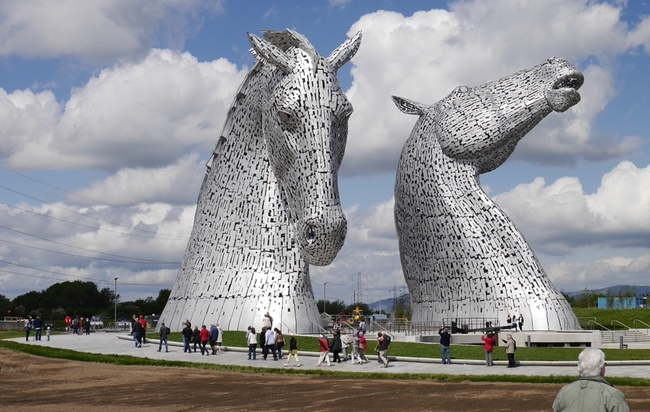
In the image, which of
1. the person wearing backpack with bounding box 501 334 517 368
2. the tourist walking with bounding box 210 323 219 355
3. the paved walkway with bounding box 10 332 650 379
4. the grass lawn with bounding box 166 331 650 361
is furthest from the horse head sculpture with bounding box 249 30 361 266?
the person wearing backpack with bounding box 501 334 517 368

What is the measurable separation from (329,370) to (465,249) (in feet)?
47.1

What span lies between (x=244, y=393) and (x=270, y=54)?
9.77 metres

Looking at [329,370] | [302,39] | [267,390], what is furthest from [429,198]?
[267,390]

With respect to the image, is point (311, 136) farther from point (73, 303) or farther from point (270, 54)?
point (73, 303)

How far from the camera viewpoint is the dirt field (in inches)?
467

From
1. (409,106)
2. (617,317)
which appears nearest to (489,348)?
(409,106)

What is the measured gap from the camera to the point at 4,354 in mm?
22328

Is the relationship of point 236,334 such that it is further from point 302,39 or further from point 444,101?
point 444,101

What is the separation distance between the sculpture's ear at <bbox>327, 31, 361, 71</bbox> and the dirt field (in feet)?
26.8

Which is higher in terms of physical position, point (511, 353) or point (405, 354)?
point (511, 353)

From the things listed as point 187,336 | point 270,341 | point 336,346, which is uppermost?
point 187,336

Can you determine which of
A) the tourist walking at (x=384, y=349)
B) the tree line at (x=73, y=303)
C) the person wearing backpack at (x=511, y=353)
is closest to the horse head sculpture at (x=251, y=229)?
the tourist walking at (x=384, y=349)

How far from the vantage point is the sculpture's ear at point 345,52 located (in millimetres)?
20156

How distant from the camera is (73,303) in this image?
8969cm
